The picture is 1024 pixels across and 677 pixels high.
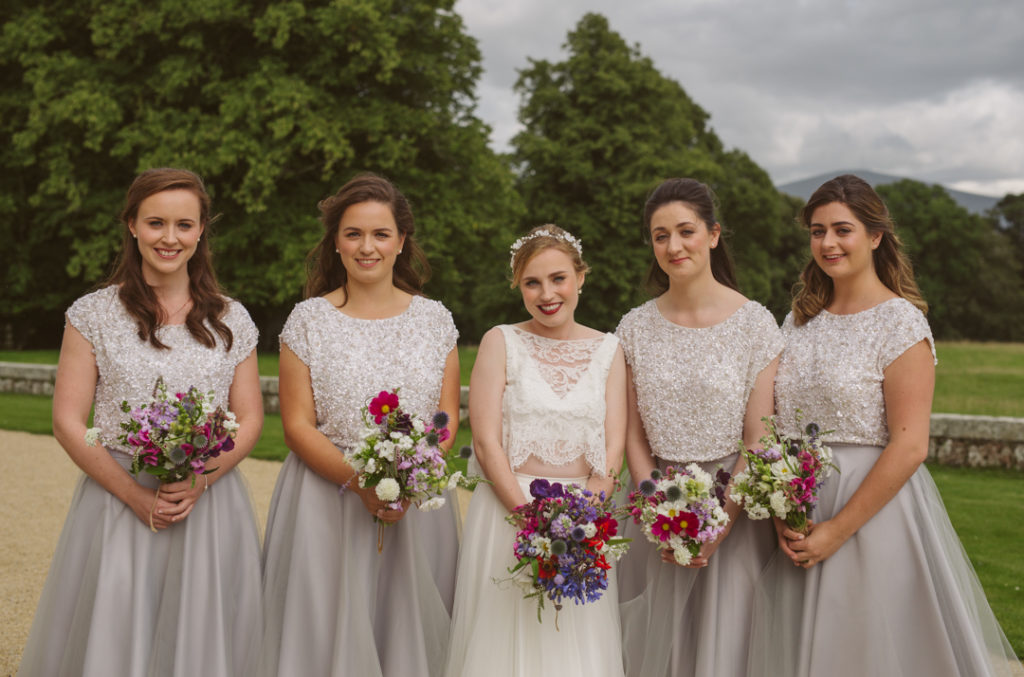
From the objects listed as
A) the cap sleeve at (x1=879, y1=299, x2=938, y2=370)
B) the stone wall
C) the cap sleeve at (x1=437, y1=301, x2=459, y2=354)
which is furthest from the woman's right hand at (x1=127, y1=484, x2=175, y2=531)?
the stone wall

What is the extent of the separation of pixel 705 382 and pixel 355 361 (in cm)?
176

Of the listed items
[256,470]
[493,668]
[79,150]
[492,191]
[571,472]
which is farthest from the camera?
[492,191]

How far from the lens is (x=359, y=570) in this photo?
4254 millimetres

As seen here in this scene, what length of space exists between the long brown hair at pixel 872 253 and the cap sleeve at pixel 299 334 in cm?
254

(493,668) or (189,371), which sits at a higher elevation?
(189,371)

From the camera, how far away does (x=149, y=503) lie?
4.04 m

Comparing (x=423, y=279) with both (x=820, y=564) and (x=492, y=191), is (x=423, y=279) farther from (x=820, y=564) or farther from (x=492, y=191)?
(x=492, y=191)

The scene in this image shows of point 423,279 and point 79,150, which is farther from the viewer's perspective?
point 79,150

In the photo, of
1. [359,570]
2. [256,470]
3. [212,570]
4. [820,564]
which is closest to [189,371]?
[212,570]

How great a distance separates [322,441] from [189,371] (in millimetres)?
716

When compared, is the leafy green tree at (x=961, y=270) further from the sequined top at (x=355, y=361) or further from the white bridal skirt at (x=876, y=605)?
the sequined top at (x=355, y=361)

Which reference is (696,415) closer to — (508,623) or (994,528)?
(508,623)

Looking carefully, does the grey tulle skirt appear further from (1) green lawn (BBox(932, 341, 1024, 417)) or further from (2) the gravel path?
(1) green lawn (BBox(932, 341, 1024, 417))

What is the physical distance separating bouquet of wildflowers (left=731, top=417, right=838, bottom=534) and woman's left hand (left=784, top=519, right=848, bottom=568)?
0.09 m
